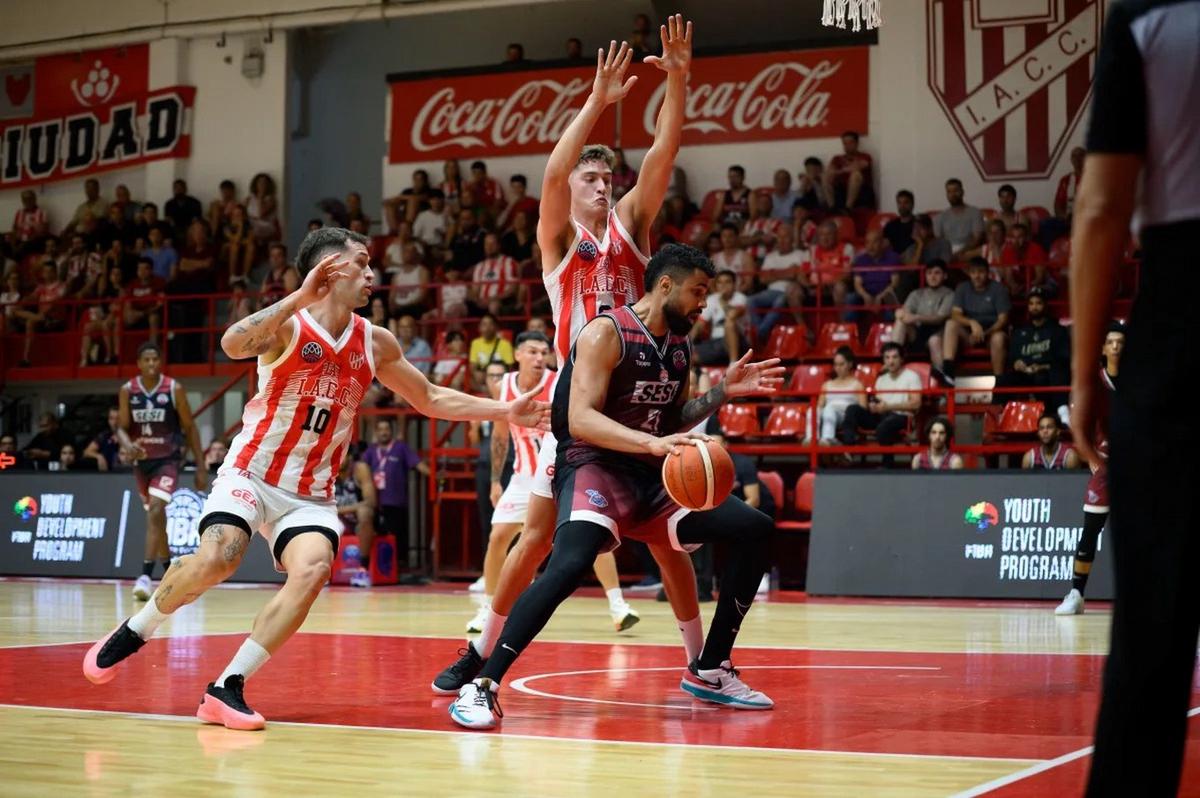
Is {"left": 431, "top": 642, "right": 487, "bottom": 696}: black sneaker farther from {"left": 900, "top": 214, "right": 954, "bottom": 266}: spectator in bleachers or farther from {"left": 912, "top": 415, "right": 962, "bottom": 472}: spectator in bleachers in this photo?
{"left": 900, "top": 214, "right": 954, "bottom": 266}: spectator in bleachers

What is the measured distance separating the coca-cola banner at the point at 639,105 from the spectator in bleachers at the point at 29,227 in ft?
22.1

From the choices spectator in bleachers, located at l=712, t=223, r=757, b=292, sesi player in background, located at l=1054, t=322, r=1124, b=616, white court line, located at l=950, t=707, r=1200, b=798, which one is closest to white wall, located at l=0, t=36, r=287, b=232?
spectator in bleachers, located at l=712, t=223, r=757, b=292

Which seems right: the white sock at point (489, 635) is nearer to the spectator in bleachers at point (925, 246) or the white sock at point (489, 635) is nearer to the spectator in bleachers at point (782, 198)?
the spectator in bleachers at point (925, 246)

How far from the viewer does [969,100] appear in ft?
68.6

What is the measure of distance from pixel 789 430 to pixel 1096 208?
14.3 m

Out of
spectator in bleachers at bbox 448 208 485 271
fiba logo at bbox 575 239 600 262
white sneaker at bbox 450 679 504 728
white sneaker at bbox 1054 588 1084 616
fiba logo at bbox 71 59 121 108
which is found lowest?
white sneaker at bbox 1054 588 1084 616

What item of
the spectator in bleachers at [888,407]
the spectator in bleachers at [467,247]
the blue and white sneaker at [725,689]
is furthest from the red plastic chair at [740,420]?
the blue and white sneaker at [725,689]

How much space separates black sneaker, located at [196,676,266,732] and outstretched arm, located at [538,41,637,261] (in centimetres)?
237

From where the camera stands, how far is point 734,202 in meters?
20.9

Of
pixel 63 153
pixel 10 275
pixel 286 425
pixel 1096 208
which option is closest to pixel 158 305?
pixel 10 275

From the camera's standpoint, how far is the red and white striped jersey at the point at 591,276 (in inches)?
270

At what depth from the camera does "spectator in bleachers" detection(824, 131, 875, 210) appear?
2045 centimetres

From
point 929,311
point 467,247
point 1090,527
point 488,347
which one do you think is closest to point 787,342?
point 929,311

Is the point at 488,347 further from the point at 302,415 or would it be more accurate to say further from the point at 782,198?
the point at 302,415
